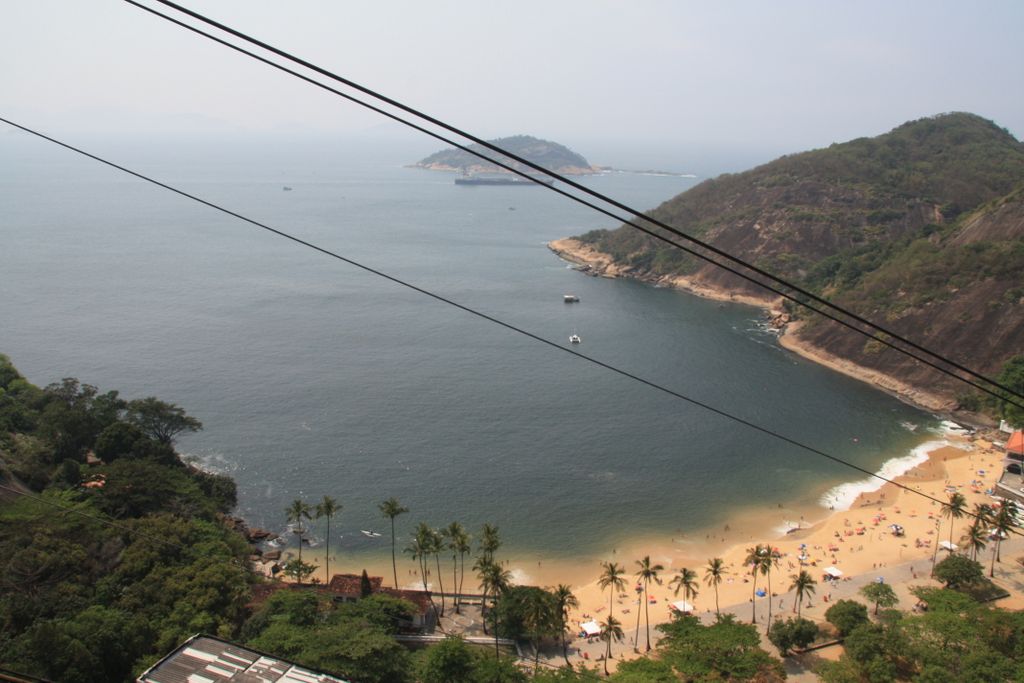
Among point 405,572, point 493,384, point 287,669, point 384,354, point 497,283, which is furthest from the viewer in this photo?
point 497,283

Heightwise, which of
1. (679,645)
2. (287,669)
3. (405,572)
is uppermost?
(287,669)

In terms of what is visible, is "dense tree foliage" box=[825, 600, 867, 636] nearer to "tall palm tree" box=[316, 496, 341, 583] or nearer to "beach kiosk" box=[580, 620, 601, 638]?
"beach kiosk" box=[580, 620, 601, 638]

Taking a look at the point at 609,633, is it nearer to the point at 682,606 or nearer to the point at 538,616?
the point at 538,616

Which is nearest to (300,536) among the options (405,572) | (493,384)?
(405,572)

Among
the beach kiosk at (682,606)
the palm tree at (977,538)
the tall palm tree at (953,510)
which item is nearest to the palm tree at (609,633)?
the beach kiosk at (682,606)

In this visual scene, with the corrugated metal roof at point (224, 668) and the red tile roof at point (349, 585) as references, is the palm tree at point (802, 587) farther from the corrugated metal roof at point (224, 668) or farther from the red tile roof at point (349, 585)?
the corrugated metal roof at point (224, 668)

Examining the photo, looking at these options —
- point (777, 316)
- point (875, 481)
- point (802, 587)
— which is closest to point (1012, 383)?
point (875, 481)

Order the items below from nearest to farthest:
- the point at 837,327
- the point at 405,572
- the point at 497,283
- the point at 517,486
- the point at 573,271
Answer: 1. the point at 405,572
2. the point at 517,486
3. the point at 837,327
4. the point at 497,283
5. the point at 573,271

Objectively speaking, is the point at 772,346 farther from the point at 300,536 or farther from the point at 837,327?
the point at 300,536
